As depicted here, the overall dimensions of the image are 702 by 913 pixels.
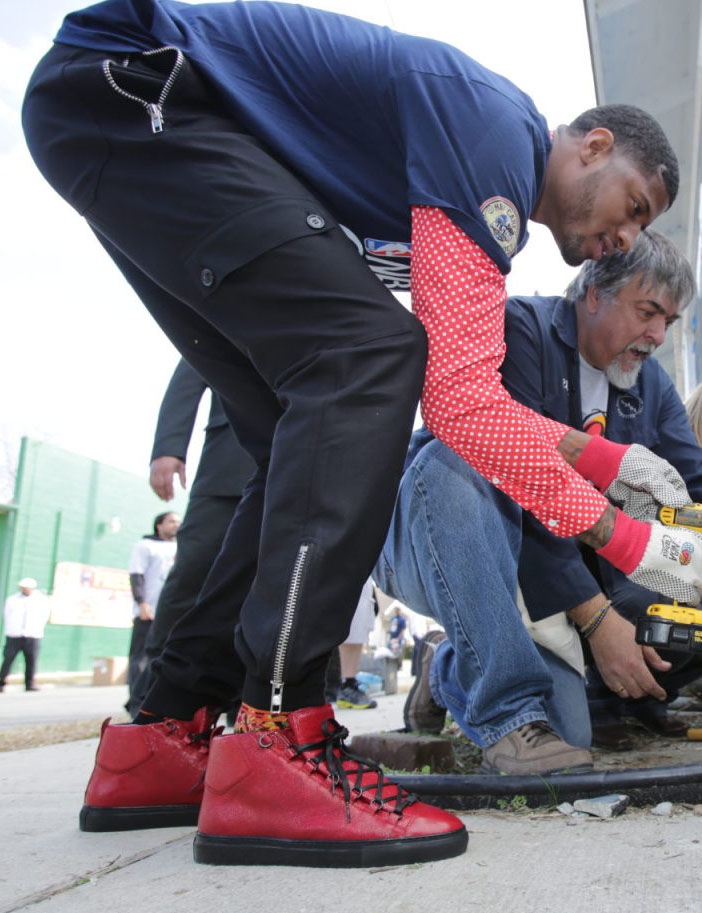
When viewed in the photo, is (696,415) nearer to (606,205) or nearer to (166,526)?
(606,205)

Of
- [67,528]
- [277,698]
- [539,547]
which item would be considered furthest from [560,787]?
[67,528]

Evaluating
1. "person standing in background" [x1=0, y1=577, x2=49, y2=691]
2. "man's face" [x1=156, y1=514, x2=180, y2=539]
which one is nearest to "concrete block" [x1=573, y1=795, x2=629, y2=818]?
"man's face" [x1=156, y1=514, x2=180, y2=539]

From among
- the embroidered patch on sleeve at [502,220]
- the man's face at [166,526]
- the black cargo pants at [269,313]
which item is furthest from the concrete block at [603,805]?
the man's face at [166,526]

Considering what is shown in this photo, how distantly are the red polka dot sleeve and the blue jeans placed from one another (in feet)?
1.20

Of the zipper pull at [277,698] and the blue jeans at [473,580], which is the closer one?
the zipper pull at [277,698]

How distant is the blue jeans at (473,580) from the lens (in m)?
1.48

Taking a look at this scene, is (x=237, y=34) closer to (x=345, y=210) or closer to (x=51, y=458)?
(x=345, y=210)

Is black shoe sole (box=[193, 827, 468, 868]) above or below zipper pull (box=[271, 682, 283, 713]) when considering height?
below

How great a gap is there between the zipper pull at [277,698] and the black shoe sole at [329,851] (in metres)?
0.15

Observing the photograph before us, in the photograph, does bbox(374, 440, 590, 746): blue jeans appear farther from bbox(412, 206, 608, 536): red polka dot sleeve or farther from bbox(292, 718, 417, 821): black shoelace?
bbox(292, 718, 417, 821): black shoelace

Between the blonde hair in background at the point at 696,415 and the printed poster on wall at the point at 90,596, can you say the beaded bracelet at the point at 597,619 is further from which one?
the printed poster on wall at the point at 90,596

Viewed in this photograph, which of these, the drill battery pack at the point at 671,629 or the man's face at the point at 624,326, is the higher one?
the man's face at the point at 624,326

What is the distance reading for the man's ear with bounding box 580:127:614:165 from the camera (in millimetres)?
→ 1411

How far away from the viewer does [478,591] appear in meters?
1.51
